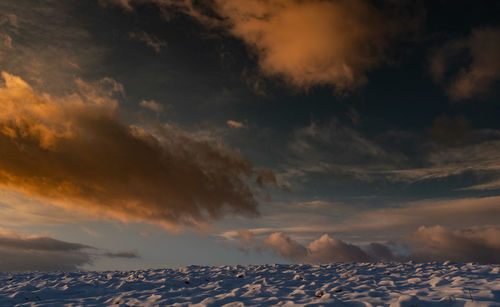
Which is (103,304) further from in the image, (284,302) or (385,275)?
(385,275)

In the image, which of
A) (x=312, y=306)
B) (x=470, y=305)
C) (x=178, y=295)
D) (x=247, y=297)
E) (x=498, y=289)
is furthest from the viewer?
(x=178, y=295)

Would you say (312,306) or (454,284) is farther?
(454,284)

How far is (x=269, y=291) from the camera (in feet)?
34.8

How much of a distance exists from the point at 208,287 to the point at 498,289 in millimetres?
8887

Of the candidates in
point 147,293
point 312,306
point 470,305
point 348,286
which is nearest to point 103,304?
point 147,293

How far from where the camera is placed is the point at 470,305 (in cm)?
688

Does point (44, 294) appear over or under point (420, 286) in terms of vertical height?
over

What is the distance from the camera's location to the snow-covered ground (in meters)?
8.12

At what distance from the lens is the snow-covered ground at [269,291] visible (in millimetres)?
8117

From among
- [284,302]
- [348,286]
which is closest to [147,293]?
[284,302]

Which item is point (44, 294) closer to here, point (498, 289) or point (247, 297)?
point (247, 297)

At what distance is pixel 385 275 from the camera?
1390cm

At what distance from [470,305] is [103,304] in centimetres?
961

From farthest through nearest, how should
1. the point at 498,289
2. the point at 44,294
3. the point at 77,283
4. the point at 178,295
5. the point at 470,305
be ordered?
the point at 77,283
the point at 44,294
the point at 178,295
the point at 498,289
the point at 470,305
